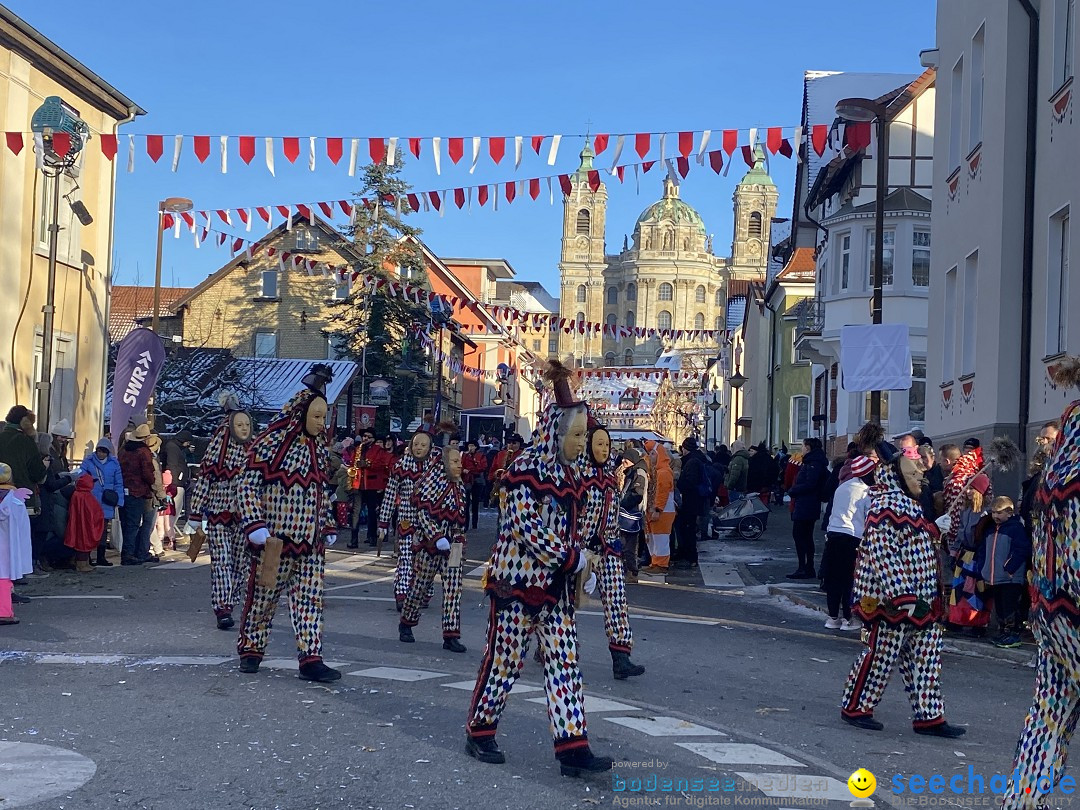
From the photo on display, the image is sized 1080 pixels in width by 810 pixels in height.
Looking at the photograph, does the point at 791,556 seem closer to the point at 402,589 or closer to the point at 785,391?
the point at 402,589

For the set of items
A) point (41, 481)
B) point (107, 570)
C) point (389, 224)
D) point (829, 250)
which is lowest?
point (107, 570)

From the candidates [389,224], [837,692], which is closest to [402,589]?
[837,692]

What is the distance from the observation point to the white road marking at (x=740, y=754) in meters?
6.41

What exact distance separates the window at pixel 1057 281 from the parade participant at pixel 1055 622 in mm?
10464

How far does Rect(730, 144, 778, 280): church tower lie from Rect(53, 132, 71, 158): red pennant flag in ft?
476

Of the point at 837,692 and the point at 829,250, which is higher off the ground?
the point at 829,250

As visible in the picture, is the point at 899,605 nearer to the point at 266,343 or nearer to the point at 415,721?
the point at 415,721

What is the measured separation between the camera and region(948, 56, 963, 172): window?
18.9 meters

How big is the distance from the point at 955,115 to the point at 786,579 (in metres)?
7.62

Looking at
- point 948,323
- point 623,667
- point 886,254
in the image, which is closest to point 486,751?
point 623,667

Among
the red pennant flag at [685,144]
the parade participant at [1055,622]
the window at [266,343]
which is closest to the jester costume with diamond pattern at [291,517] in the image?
the parade participant at [1055,622]

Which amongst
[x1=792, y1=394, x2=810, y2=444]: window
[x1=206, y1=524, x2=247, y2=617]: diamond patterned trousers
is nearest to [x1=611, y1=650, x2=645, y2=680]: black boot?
[x1=206, y1=524, x2=247, y2=617]: diamond patterned trousers

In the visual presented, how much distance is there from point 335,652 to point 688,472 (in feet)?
33.5

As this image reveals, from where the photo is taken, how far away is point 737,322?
84.3 m
